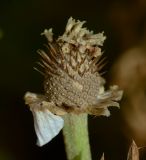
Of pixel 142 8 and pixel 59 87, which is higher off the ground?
pixel 142 8

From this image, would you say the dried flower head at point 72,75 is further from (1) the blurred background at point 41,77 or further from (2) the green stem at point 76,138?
(1) the blurred background at point 41,77

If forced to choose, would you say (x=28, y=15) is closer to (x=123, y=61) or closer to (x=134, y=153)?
(x=123, y=61)

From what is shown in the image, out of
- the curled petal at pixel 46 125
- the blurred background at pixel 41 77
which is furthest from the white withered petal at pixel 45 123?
the blurred background at pixel 41 77

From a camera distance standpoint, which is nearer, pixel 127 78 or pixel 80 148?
pixel 80 148

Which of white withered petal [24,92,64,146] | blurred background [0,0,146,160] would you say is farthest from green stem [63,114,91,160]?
blurred background [0,0,146,160]

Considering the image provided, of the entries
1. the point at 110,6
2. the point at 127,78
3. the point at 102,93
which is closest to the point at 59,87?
the point at 102,93

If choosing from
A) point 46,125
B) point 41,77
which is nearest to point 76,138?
point 46,125

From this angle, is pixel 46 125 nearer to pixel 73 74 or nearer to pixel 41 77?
pixel 73 74

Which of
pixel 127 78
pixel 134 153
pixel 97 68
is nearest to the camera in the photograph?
pixel 134 153
